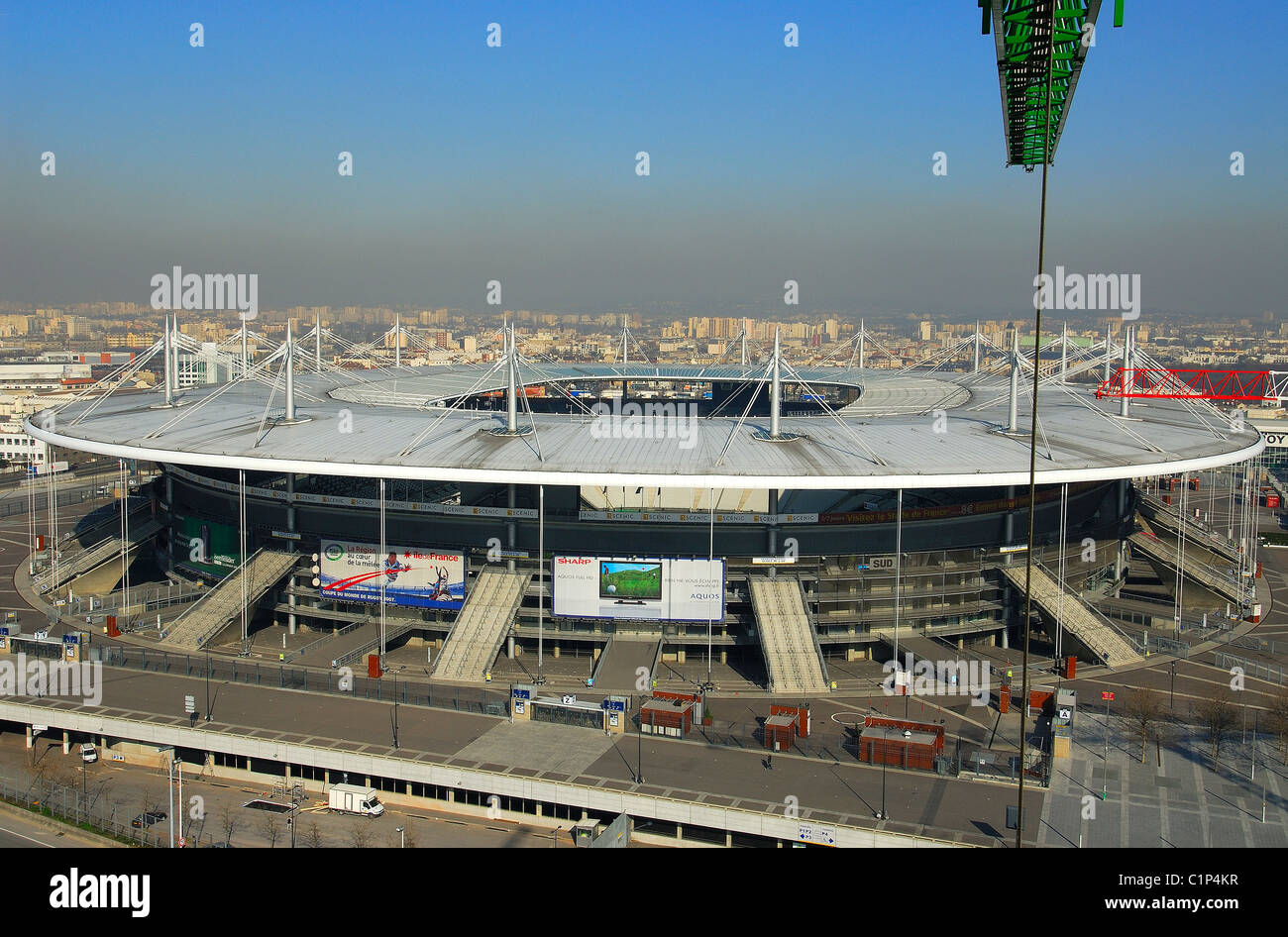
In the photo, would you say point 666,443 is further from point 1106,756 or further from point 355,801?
point 1106,756

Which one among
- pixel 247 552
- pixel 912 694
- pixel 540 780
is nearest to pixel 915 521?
pixel 912 694

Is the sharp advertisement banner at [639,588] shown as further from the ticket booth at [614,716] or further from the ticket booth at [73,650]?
the ticket booth at [73,650]

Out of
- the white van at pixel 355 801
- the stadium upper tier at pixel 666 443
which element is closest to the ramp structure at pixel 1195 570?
the stadium upper tier at pixel 666 443

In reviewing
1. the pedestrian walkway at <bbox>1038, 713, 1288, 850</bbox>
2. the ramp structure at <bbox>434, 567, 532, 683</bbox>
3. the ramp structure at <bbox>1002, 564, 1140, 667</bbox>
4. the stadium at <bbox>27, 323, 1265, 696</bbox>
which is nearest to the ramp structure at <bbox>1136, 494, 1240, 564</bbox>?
the stadium at <bbox>27, 323, 1265, 696</bbox>

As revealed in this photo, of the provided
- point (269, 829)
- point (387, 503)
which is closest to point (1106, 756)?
point (269, 829)
